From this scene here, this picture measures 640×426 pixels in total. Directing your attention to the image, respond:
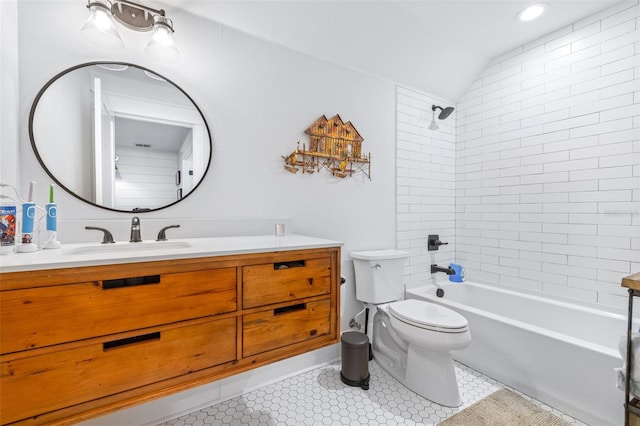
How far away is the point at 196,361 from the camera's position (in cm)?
112

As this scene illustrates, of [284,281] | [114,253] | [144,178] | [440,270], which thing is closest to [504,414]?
[440,270]

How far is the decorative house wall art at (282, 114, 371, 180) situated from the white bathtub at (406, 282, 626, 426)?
1.22 m

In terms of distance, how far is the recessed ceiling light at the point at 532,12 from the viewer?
191 cm

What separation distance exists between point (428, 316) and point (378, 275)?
0.43m

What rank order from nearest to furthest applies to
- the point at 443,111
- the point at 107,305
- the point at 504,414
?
the point at 107,305 < the point at 504,414 < the point at 443,111

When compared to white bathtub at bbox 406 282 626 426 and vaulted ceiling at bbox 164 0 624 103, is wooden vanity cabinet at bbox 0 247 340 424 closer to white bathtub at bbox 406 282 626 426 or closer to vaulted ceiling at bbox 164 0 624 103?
white bathtub at bbox 406 282 626 426

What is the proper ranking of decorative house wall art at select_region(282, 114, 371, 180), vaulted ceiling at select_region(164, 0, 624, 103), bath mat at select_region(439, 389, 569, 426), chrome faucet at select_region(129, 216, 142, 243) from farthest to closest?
decorative house wall art at select_region(282, 114, 371, 180), vaulted ceiling at select_region(164, 0, 624, 103), bath mat at select_region(439, 389, 569, 426), chrome faucet at select_region(129, 216, 142, 243)

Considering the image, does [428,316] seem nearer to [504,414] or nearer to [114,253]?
[504,414]

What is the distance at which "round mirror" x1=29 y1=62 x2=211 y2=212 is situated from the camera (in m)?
1.34

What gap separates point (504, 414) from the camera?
1.57m

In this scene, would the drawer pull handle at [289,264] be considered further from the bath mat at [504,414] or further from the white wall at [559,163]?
the white wall at [559,163]

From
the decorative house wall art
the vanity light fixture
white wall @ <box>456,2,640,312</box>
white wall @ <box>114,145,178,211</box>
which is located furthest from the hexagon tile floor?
the vanity light fixture

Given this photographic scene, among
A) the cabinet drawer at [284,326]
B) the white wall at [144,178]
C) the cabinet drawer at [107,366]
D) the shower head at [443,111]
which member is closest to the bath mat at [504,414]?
the cabinet drawer at [284,326]

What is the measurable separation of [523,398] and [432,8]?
8.48 ft
